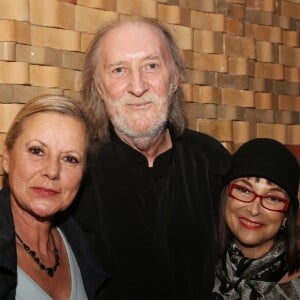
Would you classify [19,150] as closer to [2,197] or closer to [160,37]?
[2,197]

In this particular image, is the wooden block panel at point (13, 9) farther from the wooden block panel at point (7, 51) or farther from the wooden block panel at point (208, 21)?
the wooden block panel at point (208, 21)

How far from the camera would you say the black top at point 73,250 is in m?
1.38

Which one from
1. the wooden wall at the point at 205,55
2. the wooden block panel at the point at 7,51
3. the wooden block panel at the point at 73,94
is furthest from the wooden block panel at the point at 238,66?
the wooden block panel at the point at 7,51

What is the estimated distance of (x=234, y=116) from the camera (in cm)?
220

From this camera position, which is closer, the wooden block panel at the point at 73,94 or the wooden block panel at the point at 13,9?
the wooden block panel at the point at 13,9

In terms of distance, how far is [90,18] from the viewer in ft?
6.14

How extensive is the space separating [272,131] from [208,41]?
42 centimetres

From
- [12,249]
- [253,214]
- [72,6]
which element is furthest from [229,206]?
[72,6]

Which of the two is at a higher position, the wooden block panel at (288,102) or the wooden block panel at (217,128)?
the wooden block panel at (288,102)

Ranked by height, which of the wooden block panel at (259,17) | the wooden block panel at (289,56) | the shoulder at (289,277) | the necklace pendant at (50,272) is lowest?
the shoulder at (289,277)

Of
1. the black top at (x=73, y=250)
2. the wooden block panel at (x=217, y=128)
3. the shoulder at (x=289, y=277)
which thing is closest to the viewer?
the black top at (x=73, y=250)

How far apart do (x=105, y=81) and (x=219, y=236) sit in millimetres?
557

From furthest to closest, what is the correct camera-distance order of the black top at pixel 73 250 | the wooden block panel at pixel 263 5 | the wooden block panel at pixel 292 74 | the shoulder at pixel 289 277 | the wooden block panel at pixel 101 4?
the wooden block panel at pixel 292 74
the wooden block panel at pixel 263 5
the wooden block panel at pixel 101 4
the shoulder at pixel 289 277
the black top at pixel 73 250

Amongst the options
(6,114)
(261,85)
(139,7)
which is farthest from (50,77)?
(261,85)
